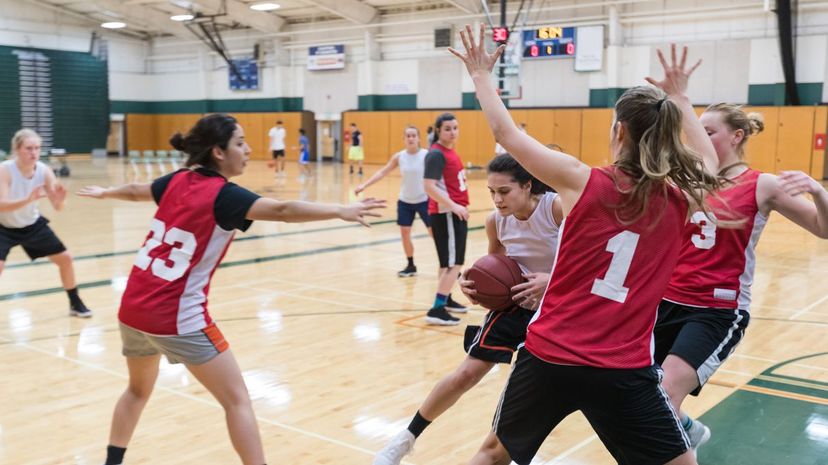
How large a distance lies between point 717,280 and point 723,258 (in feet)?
0.33

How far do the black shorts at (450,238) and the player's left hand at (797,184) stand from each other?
12.8 feet

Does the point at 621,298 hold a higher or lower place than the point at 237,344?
higher

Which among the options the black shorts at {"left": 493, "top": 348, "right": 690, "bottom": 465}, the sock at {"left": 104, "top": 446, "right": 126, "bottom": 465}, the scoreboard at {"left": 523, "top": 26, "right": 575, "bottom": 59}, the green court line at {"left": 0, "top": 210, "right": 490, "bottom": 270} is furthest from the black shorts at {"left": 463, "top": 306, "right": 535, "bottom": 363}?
the scoreboard at {"left": 523, "top": 26, "right": 575, "bottom": 59}

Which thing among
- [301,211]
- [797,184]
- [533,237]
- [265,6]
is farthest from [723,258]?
[265,6]

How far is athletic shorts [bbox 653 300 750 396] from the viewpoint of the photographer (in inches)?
126

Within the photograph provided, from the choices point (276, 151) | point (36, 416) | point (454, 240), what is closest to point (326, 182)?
point (276, 151)

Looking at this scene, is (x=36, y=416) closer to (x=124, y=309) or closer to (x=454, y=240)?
(x=124, y=309)

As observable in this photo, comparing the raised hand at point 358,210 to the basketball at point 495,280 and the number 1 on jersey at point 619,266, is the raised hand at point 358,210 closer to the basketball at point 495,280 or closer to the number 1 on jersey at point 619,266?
the basketball at point 495,280

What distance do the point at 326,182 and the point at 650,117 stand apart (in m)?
19.4

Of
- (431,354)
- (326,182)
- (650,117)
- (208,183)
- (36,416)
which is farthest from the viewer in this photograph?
(326,182)

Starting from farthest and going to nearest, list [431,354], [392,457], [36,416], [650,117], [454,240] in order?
[454,240] < [431,354] < [36,416] < [392,457] < [650,117]

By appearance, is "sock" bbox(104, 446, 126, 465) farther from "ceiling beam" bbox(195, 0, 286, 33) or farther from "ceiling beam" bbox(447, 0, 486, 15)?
"ceiling beam" bbox(195, 0, 286, 33)

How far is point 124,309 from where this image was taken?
314 cm

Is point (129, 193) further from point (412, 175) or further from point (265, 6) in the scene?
point (265, 6)
